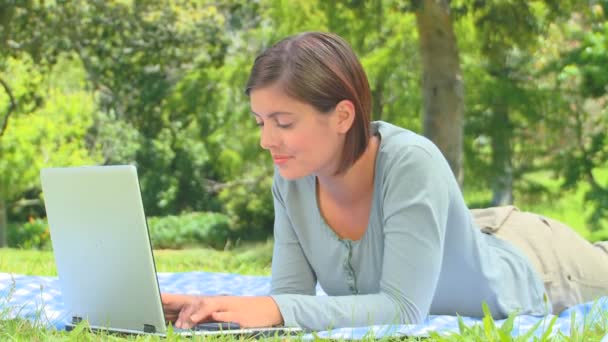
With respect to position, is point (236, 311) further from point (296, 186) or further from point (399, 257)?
point (296, 186)

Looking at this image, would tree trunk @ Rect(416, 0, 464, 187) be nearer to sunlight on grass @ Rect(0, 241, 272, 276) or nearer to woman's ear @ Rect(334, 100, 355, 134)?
sunlight on grass @ Rect(0, 241, 272, 276)

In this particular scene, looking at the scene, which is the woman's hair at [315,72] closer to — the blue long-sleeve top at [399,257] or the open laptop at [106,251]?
the blue long-sleeve top at [399,257]

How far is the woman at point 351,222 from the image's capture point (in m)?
2.77

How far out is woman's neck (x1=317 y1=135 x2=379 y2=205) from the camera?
3066 mm

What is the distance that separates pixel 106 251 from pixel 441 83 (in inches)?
308

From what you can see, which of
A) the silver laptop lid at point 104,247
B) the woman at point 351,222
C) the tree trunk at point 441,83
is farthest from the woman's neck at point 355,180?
the tree trunk at point 441,83

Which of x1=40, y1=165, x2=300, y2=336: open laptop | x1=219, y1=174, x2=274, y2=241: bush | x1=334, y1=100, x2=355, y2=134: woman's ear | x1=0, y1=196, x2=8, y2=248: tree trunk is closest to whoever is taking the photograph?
x1=40, y1=165, x2=300, y2=336: open laptop

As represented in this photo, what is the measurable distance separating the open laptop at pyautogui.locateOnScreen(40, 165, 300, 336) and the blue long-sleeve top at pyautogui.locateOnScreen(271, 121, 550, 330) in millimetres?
324

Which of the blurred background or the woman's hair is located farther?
the blurred background

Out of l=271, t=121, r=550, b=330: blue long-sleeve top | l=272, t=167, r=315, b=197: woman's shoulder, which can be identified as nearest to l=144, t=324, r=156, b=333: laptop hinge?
l=271, t=121, r=550, b=330: blue long-sleeve top

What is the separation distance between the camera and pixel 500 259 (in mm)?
3449

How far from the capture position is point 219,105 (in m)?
19.1

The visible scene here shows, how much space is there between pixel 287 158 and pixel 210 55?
15339mm

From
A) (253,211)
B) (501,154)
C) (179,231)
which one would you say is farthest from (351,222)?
(253,211)
